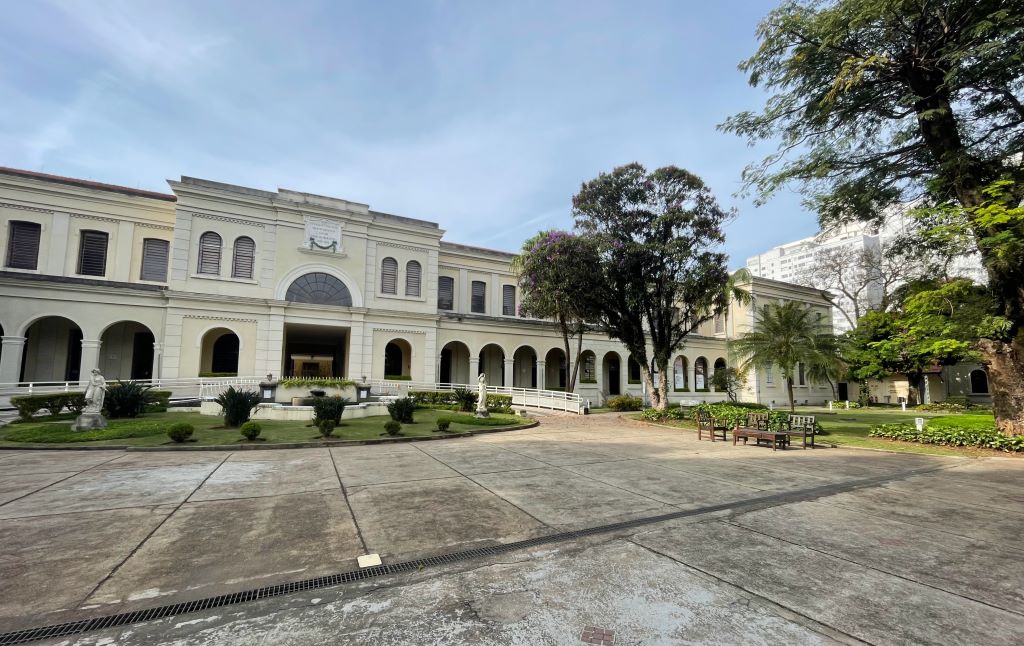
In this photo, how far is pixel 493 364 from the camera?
3472cm

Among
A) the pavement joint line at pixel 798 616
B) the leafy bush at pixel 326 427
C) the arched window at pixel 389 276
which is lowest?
the pavement joint line at pixel 798 616

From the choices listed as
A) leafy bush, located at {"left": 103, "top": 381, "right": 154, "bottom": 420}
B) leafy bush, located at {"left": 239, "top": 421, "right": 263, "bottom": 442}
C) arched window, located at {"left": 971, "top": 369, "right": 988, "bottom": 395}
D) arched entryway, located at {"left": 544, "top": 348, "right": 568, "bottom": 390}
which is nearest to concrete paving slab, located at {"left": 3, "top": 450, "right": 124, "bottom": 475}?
leafy bush, located at {"left": 239, "top": 421, "right": 263, "bottom": 442}

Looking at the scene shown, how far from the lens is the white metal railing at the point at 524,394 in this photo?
25.3 metres

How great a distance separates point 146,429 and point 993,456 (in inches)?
844

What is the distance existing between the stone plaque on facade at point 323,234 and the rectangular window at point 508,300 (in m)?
13.1

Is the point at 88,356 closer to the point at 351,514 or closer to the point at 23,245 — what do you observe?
the point at 23,245

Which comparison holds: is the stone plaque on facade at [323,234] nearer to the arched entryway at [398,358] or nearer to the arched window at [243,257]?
the arched window at [243,257]

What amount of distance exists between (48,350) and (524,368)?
92.7 feet

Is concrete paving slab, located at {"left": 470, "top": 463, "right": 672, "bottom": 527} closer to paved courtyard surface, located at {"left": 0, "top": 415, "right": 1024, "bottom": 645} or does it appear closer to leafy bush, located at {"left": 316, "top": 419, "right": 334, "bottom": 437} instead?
paved courtyard surface, located at {"left": 0, "top": 415, "right": 1024, "bottom": 645}

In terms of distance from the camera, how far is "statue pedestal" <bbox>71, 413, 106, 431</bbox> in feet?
41.3

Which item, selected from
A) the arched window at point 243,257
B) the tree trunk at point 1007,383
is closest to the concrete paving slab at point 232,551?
the tree trunk at point 1007,383

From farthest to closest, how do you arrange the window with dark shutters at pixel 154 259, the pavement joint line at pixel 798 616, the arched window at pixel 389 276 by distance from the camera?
1. the arched window at pixel 389 276
2. the window with dark shutters at pixel 154 259
3. the pavement joint line at pixel 798 616

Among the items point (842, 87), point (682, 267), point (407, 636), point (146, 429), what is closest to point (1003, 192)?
point (842, 87)

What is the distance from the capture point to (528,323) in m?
33.3
